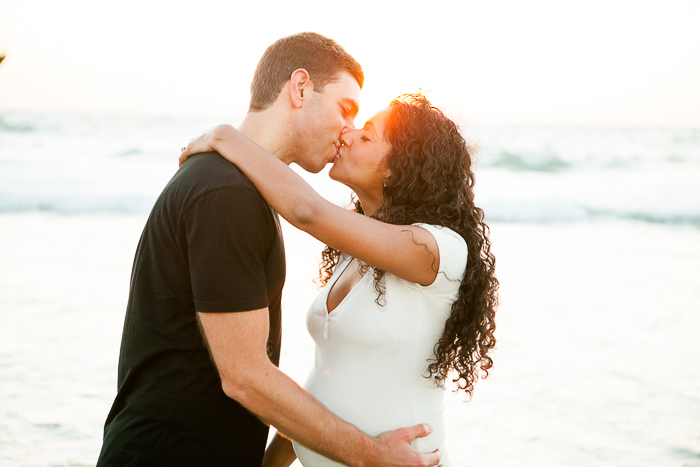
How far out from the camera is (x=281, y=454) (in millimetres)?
2674

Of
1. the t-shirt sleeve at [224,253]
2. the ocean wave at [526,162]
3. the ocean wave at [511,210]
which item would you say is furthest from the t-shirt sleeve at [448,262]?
the ocean wave at [526,162]

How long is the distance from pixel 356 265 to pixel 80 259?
8.11 m

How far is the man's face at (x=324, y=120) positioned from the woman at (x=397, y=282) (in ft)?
0.56

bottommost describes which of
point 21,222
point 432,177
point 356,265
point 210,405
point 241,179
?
point 21,222

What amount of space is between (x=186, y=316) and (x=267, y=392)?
36 cm

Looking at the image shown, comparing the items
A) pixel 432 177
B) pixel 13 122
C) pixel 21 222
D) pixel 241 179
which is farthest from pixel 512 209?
pixel 13 122

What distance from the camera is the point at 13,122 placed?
24.4 metres

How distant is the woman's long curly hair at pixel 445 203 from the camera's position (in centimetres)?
236

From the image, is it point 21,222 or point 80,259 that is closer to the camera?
point 80,259

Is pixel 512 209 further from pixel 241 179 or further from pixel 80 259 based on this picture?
pixel 241 179

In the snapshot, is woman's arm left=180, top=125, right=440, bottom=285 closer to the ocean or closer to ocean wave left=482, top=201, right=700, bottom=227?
the ocean

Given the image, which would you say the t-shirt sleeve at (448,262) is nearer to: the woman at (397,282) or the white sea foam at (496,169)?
the woman at (397,282)

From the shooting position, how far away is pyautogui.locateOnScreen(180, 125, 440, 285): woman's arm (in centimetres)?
190

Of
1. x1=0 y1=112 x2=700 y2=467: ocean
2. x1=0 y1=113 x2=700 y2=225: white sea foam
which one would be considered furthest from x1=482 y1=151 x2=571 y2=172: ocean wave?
x1=0 y1=112 x2=700 y2=467: ocean
